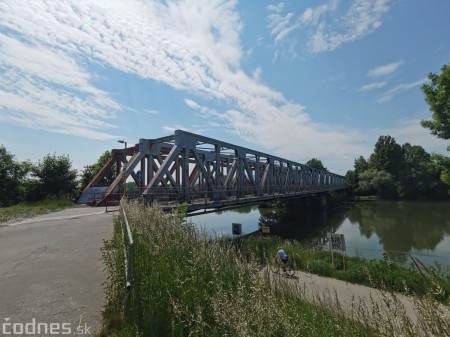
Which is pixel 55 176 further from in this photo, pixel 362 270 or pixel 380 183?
pixel 380 183

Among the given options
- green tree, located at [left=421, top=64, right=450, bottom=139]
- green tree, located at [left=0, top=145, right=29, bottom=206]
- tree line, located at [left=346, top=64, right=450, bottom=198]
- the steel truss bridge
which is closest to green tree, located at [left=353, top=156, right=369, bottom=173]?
tree line, located at [left=346, top=64, right=450, bottom=198]

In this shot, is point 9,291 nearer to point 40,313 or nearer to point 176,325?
point 40,313

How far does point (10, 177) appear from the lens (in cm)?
3731

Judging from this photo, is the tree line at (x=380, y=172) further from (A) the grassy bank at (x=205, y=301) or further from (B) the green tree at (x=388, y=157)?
(A) the grassy bank at (x=205, y=301)

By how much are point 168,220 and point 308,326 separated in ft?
14.2

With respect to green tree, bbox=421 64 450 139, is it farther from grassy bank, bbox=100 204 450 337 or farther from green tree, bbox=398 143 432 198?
green tree, bbox=398 143 432 198

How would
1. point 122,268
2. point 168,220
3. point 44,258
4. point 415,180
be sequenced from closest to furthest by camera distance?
point 122,268 → point 168,220 → point 44,258 → point 415,180

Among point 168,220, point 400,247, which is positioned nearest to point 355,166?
point 400,247

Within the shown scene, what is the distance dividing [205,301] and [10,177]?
44524 mm

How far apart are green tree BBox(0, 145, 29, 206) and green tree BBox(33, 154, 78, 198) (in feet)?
25.0

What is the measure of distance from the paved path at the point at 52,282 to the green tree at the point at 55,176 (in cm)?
2489

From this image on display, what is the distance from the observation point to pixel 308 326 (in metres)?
3.16

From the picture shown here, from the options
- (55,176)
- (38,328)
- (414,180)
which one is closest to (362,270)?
(38,328)

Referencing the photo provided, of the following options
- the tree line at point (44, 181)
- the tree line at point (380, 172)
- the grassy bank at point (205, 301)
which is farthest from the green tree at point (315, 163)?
the grassy bank at point (205, 301)
